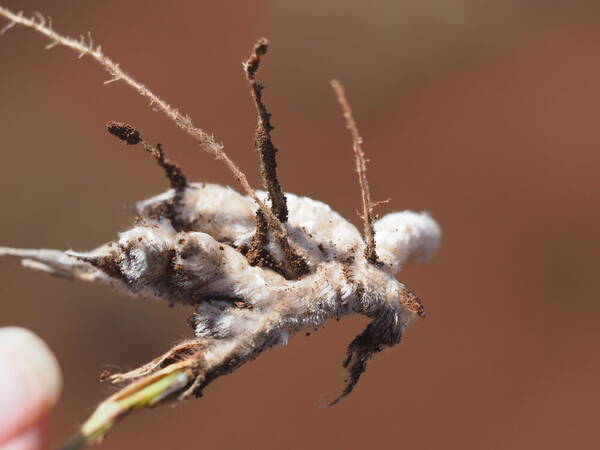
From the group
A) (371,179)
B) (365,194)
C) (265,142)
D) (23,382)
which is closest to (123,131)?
(265,142)

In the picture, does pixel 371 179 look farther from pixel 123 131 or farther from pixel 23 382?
pixel 123 131

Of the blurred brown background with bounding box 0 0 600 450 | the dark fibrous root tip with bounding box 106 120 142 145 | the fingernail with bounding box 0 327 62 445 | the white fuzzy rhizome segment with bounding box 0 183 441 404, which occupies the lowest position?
the white fuzzy rhizome segment with bounding box 0 183 441 404

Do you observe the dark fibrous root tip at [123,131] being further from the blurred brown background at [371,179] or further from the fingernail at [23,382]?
the blurred brown background at [371,179]

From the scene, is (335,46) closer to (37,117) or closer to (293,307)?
(37,117)

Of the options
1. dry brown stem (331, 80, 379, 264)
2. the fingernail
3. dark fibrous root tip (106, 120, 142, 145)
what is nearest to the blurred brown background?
the fingernail

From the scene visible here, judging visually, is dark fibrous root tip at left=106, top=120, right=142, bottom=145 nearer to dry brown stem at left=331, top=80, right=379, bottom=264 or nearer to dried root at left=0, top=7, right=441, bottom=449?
dried root at left=0, top=7, right=441, bottom=449

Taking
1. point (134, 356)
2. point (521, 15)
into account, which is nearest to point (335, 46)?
point (521, 15)

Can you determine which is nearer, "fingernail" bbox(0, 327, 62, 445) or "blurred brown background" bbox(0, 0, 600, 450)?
"fingernail" bbox(0, 327, 62, 445)
